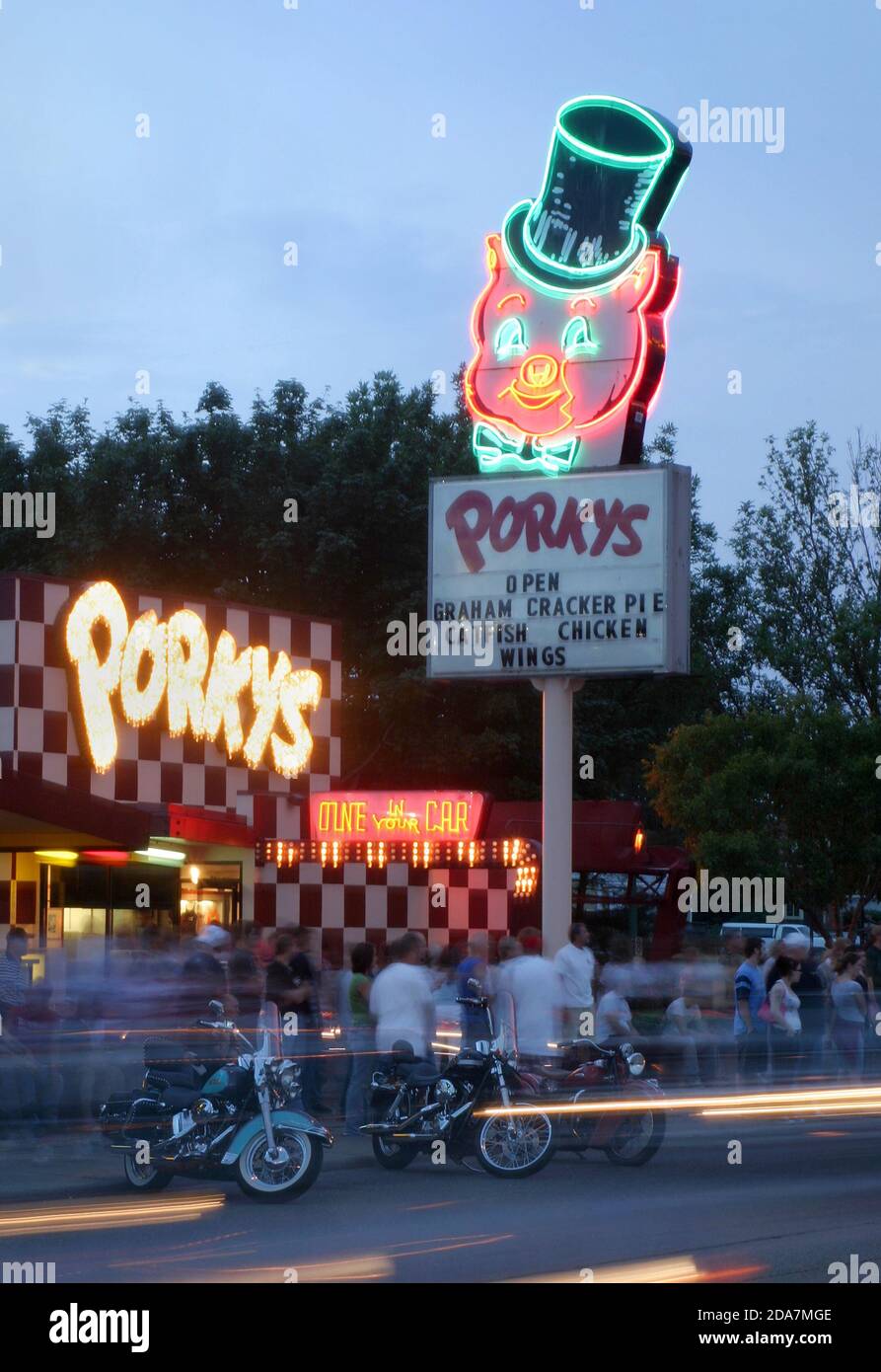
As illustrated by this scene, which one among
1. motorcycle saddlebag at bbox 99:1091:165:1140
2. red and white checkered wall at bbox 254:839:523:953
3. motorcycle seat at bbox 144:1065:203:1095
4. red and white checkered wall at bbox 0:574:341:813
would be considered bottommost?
motorcycle saddlebag at bbox 99:1091:165:1140

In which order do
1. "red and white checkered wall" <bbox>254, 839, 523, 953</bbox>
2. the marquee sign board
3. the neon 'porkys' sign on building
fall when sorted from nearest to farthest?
the neon 'porkys' sign on building < the marquee sign board < "red and white checkered wall" <bbox>254, 839, 523, 953</bbox>

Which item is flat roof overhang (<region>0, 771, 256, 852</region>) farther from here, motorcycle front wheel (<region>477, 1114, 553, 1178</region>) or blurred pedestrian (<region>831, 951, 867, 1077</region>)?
blurred pedestrian (<region>831, 951, 867, 1077</region>)

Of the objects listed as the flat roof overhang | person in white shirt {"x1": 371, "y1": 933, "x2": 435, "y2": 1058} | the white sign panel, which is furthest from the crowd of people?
the white sign panel

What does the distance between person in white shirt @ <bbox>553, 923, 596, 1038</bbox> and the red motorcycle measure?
139 cm

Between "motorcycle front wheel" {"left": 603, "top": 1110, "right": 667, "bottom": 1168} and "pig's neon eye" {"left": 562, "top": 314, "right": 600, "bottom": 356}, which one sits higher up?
"pig's neon eye" {"left": 562, "top": 314, "right": 600, "bottom": 356}

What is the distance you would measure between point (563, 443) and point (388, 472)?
17.9 metres

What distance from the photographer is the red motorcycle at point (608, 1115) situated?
42.7 ft

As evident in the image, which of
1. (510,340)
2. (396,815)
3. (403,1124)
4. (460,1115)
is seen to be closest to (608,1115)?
(460,1115)

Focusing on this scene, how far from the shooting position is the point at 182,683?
2170cm

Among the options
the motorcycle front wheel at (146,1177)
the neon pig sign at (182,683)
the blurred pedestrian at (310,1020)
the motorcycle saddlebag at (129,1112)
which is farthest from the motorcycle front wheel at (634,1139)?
the neon pig sign at (182,683)

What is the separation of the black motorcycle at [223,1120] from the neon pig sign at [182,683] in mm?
8879

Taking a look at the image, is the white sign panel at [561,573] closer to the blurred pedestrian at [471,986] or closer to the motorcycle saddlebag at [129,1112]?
the blurred pedestrian at [471,986]

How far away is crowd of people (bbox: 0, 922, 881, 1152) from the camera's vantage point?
1319 cm
